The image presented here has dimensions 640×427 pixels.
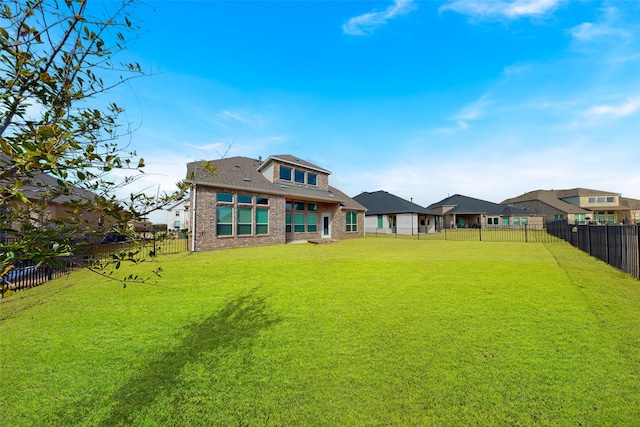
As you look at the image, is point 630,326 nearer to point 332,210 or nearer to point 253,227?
point 253,227

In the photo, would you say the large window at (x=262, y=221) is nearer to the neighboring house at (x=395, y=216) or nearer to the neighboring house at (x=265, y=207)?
the neighboring house at (x=265, y=207)

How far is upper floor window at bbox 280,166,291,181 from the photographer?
65.3 ft

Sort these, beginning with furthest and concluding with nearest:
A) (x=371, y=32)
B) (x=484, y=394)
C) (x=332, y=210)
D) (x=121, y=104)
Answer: (x=332, y=210)
(x=371, y=32)
(x=484, y=394)
(x=121, y=104)

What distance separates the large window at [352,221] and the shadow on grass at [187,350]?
19658 mm

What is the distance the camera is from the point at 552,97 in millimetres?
12367

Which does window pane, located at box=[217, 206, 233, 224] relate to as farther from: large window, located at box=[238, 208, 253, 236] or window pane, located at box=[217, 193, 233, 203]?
large window, located at box=[238, 208, 253, 236]

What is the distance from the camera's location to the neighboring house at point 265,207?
1430cm

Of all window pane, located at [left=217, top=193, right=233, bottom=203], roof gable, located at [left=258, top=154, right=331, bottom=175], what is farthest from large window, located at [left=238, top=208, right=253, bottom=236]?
roof gable, located at [left=258, top=154, right=331, bottom=175]

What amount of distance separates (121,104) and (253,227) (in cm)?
1462

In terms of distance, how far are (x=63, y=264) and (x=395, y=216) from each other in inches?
1306

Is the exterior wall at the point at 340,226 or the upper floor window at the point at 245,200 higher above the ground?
the upper floor window at the point at 245,200

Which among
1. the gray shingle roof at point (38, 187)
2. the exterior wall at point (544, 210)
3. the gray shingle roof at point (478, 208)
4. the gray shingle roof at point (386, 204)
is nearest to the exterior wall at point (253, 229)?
the gray shingle roof at point (38, 187)

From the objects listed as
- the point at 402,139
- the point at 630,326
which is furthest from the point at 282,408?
the point at 402,139

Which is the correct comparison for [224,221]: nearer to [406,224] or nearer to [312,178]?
[312,178]
